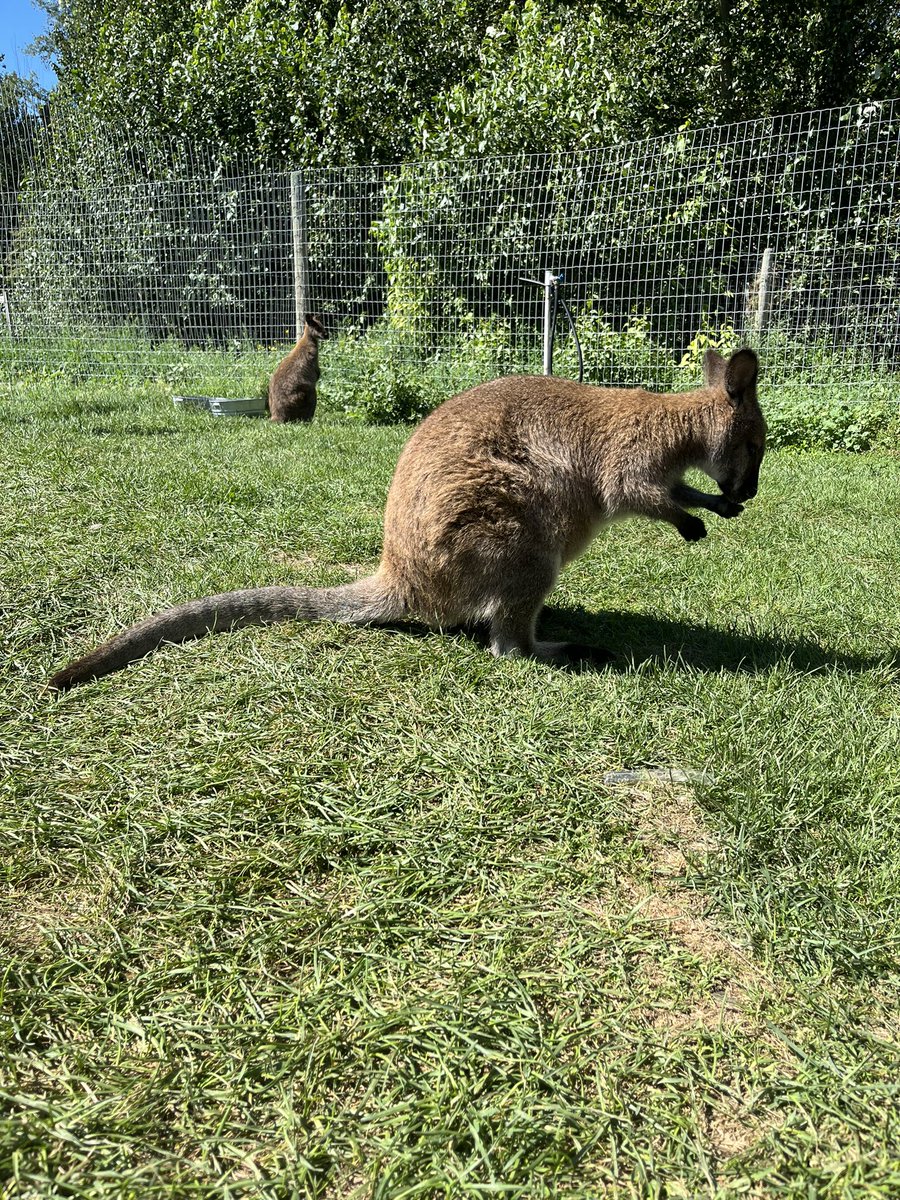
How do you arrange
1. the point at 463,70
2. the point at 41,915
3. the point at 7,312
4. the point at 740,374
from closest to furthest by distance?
the point at 41,915 < the point at 740,374 < the point at 7,312 < the point at 463,70

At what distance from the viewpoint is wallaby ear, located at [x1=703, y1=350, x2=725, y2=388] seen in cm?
385

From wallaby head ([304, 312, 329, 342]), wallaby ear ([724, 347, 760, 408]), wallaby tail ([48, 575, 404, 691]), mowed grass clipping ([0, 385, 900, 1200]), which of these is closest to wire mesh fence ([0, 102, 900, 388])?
wallaby head ([304, 312, 329, 342])

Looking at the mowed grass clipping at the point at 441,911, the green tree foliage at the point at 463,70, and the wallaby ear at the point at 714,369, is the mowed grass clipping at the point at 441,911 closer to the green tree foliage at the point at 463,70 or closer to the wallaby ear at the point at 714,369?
the wallaby ear at the point at 714,369

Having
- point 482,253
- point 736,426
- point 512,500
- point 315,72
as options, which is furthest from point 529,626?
point 315,72

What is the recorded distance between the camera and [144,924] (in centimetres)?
189

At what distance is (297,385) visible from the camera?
9.34 m

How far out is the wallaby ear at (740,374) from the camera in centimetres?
364

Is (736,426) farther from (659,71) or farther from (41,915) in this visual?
(659,71)

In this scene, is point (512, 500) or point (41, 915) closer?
point (41, 915)

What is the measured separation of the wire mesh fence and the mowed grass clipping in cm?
582

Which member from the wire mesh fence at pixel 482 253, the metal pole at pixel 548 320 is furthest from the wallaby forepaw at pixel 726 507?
the metal pole at pixel 548 320

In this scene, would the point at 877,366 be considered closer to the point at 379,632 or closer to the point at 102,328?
the point at 379,632

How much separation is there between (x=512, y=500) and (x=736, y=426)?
1.25 m

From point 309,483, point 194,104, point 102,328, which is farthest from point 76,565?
point 194,104
